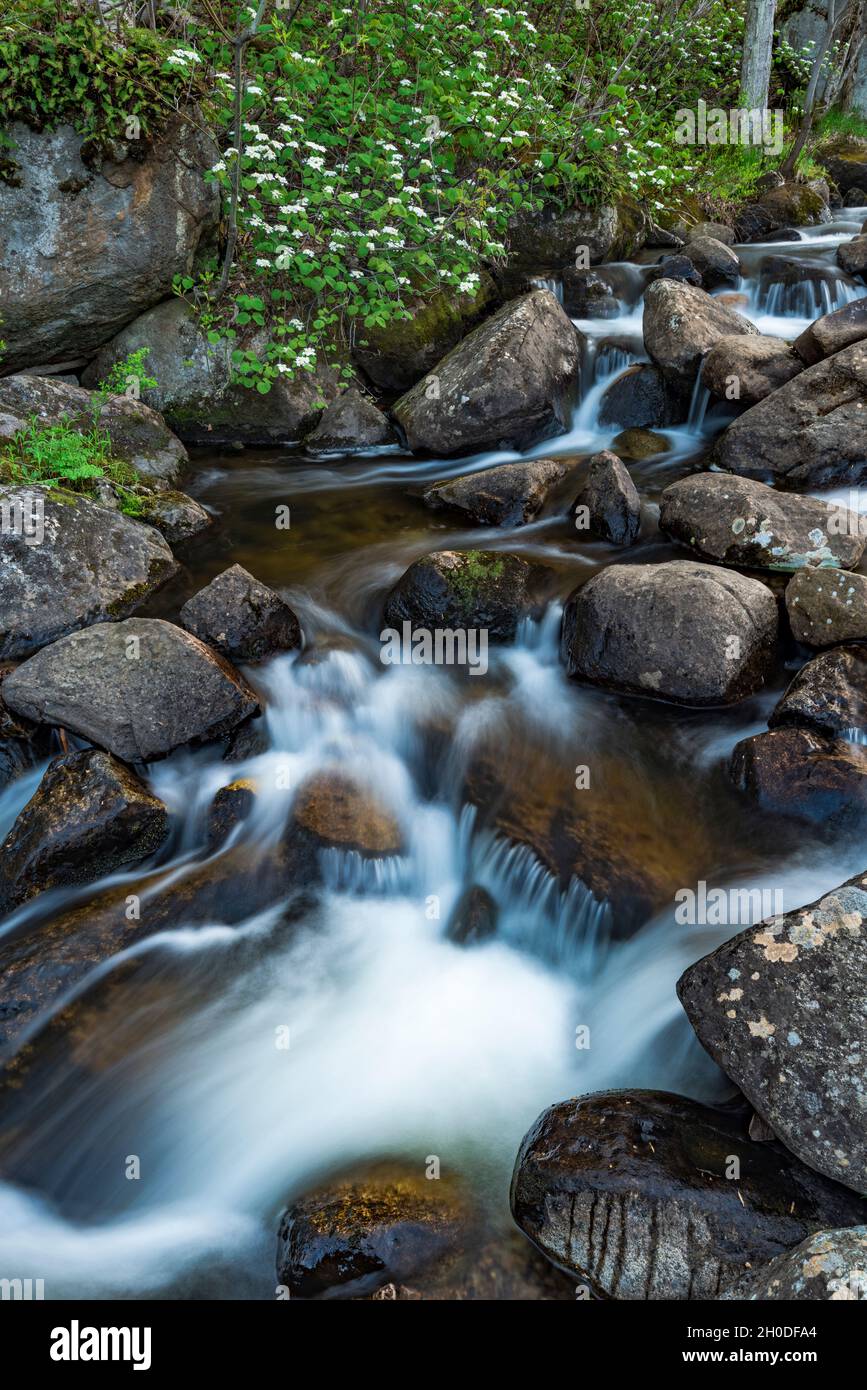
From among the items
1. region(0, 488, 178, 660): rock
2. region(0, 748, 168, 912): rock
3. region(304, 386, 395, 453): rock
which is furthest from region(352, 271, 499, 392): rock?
region(0, 748, 168, 912): rock

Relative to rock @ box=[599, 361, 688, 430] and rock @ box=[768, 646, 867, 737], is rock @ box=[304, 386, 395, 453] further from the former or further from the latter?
rock @ box=[768, 646, 867, 737]

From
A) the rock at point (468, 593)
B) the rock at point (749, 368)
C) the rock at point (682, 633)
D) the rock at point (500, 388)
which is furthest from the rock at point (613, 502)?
the rock at point (749, 368)

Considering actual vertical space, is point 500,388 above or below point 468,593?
above

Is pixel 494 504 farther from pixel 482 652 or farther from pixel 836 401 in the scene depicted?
pixel 836 401

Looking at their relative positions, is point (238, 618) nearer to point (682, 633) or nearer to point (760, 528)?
point (682, 633)

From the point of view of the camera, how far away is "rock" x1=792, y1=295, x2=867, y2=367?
7977mm

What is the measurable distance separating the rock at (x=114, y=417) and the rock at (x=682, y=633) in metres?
4.57

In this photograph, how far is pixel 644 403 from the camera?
9.02 meters

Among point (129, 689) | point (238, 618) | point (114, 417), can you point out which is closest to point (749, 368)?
point (238, 618)

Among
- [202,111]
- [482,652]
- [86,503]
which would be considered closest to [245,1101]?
[482,652]

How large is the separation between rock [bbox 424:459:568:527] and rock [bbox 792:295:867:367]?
278 cm

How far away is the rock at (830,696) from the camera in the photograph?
4844 mm

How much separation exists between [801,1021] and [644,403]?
7337mm

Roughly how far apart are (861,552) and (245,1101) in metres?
5.33
